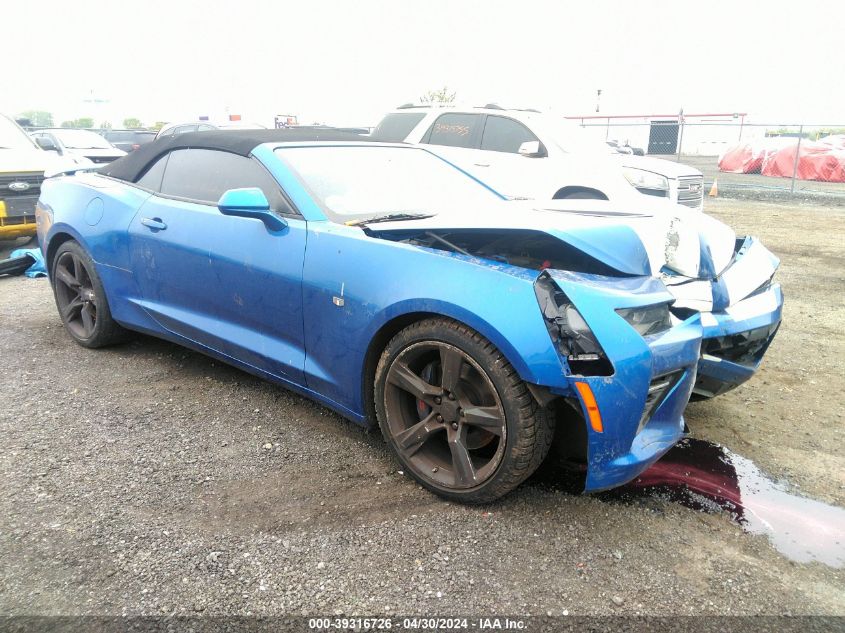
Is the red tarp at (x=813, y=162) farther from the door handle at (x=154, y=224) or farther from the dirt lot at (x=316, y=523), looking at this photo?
the door handle at (x=154, y=224)

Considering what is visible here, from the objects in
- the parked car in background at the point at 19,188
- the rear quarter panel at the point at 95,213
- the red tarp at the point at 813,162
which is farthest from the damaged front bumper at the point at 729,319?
the red tarp at the point at 813,162

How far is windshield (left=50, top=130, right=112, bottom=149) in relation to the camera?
13.3 m

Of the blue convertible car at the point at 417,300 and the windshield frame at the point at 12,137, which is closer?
the blue convertible car at the point at 417,300

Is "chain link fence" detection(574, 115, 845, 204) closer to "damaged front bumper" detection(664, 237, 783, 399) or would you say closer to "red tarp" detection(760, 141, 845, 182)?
"red tarp" detection(760, 141, 845, 182)

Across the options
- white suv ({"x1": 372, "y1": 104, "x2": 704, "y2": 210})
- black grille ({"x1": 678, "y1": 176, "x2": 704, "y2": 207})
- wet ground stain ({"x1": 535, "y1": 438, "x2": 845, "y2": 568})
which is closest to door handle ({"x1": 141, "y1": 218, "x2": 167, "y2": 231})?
wet ground stain ({"x1": 535, "y1": 438, "x2": 845, "y2": 568})

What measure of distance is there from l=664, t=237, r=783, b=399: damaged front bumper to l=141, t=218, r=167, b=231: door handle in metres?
2.78

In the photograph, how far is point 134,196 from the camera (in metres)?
4.12

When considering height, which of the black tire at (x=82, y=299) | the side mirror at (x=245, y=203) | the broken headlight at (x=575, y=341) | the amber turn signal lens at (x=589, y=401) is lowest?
the black tire at (x=82, y=299)

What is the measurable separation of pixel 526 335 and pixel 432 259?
1.82ft

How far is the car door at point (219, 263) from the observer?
10.4 feet

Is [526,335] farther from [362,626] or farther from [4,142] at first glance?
[4,142]

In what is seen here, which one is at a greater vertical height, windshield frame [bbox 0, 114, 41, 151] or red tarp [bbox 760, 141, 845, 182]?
windshield frame [bbox 0, 114, 41, 151]

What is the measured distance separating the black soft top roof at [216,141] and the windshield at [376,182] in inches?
7.4

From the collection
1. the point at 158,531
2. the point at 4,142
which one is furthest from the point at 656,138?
the point at 158,531
